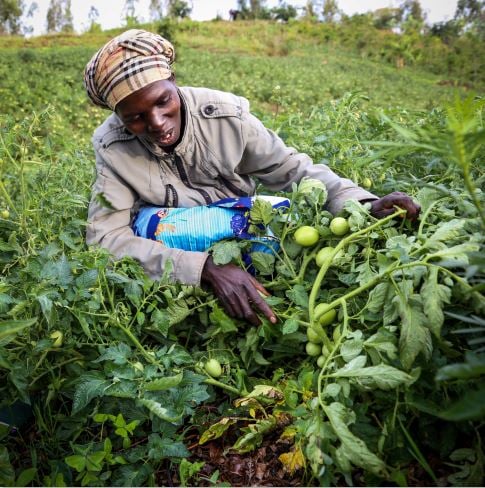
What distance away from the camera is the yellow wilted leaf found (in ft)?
4.33

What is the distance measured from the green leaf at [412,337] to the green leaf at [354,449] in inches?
8.5

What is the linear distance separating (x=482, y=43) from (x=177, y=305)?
1334cm

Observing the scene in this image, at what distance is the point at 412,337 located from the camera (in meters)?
1.19

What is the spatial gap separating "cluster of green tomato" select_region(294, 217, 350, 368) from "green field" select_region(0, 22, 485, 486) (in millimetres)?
15

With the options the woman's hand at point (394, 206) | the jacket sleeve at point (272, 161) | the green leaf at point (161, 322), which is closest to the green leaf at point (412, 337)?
the woman's hand at point (394, 206)

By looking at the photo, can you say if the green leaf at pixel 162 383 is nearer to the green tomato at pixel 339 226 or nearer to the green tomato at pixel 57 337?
the green tomato at pixel 57 337

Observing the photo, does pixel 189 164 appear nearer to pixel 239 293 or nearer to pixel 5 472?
pixel 239 293

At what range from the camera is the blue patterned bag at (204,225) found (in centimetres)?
179

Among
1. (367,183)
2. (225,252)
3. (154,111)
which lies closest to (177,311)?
(225,252)

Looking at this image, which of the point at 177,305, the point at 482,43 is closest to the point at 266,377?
the point at 177,305

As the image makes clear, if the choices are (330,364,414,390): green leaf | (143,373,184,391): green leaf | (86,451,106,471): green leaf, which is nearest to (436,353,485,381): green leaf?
(330,364,414,390): green leaf

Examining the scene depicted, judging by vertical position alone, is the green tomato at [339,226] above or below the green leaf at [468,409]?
above

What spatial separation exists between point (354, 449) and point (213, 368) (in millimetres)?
566

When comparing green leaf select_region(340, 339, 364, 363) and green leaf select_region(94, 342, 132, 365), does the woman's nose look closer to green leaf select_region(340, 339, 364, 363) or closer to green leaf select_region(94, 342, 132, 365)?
green leaf select_region(94, 342, 132, 365)
